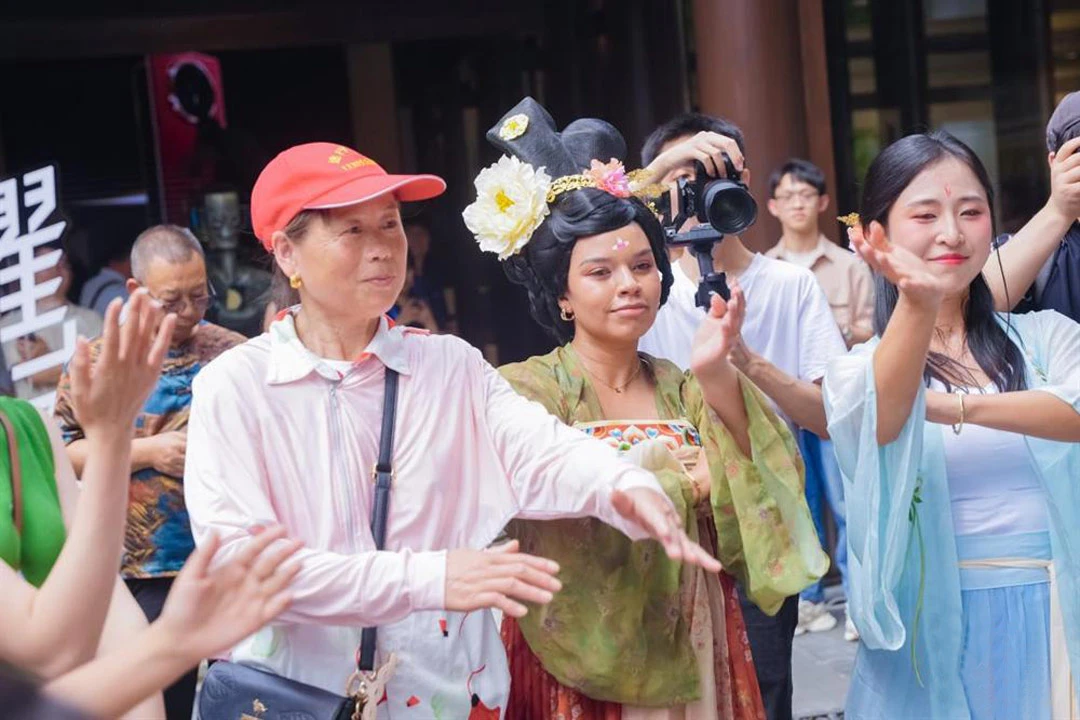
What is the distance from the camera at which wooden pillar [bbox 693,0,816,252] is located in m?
5.63

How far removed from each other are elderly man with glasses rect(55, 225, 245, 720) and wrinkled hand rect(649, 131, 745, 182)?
139cm

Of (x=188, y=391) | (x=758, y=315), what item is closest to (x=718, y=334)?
(x=758, y=315)

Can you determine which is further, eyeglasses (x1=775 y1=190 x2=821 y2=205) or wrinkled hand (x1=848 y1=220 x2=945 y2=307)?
eyeglasses (x1=775 y1=190 x2=821 y2=205)

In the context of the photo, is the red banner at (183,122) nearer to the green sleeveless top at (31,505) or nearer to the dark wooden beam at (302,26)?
the dark wooden beam at (302,26)

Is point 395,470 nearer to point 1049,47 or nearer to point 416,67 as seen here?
point 1049,47

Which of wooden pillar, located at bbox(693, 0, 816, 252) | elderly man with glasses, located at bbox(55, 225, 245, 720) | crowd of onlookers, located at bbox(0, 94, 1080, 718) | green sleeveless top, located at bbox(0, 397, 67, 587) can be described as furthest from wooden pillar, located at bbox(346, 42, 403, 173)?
green sleeveless top, located at bbox(0, 397, 67, 587)

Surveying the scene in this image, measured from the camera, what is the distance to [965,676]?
2.82 meters

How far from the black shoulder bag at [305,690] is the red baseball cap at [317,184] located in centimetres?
40

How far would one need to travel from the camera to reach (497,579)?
7.09 ft

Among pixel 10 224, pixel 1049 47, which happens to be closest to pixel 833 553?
pixel 1049 47

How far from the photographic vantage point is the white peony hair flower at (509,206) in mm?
2965

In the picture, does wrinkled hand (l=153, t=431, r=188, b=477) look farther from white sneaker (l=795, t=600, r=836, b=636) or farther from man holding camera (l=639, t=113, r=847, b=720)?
white sneaker (l=795, t=600, r=836, b=636)

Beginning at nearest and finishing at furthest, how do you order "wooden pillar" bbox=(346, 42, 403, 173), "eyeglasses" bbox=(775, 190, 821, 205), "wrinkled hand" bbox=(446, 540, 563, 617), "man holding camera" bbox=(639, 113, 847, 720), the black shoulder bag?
"wrinkled hand" bbox=(446, 540, 563, 617) → the black shoulder bag → "man holding camera" bbox=(639, 113, 847, 720) → "eyeglasses" bbox=(775, 190, 821, 205) → "wooden pillar" bbox=(346, 42, 403, 173)

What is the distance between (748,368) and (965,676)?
2.40 ft
